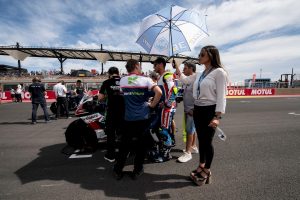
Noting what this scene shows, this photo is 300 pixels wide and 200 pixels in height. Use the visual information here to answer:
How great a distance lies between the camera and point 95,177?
3273 mm

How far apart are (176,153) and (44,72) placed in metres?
46.5

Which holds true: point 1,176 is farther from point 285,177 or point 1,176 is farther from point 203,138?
point 285,177

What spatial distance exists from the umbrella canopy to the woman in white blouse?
1799mm

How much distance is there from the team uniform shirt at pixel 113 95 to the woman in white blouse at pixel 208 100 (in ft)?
4.58

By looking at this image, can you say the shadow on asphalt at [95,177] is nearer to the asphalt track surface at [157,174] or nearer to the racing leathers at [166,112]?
the asphalt track surface at [157,174]

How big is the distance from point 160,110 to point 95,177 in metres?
1.56

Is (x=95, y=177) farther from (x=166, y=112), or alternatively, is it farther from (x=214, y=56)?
(x=214, y=56)

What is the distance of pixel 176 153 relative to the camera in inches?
172

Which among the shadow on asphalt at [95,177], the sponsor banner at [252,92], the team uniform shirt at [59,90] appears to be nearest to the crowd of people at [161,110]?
the shadow on asphalt at [95,177]

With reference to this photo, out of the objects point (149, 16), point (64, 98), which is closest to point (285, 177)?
point (149, 16)

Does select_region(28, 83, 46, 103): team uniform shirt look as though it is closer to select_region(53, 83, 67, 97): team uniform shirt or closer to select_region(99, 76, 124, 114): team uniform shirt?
select_region(53, 83, 67, 97): team uniform shirt

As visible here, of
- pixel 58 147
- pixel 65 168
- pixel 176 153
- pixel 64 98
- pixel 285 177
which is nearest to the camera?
pixel 285 177

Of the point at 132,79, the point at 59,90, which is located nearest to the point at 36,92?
the point at 59,90

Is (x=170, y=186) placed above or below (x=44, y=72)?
below
